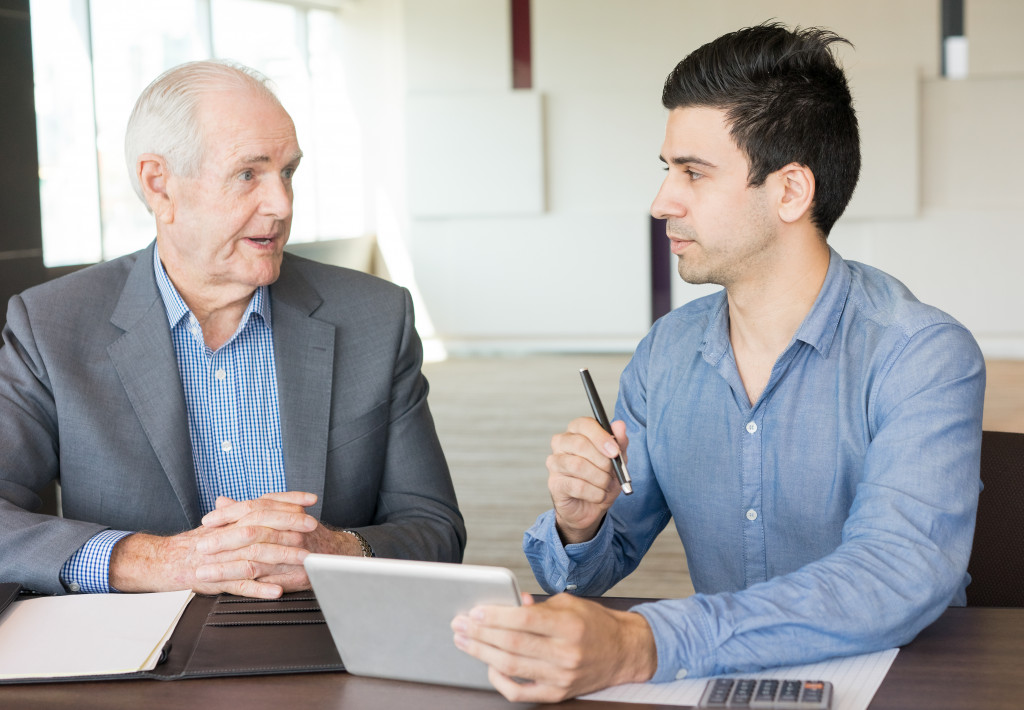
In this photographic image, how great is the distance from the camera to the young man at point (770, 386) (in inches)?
57.8

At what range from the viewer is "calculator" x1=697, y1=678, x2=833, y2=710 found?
3.58 ft

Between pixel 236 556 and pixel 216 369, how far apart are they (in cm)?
53

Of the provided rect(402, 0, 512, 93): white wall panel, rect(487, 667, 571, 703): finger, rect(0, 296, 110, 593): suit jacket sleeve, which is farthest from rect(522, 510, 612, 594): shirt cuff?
rect(402, 0, 512, 93): white wall panel

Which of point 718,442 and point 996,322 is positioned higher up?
point 718,442

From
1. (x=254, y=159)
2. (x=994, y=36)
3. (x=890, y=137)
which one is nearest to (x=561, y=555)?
(x=254, y=159)

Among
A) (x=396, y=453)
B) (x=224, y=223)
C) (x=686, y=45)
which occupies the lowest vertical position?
(x=396, y=453)

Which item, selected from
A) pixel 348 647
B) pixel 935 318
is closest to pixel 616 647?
pixel 348 647

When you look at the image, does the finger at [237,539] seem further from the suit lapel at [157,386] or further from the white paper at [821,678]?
the white paper at [821,678]

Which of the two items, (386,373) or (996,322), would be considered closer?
(386,373)

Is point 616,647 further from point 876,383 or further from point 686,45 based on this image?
point 686,45

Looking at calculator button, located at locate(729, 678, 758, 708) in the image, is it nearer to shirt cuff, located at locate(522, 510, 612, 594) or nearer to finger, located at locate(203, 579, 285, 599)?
shirt cuff, located at locate(522, 510, 612, 594)

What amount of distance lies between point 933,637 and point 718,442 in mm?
544

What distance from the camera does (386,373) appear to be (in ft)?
6.64

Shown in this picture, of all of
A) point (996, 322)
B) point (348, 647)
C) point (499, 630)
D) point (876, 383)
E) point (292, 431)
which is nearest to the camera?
point (499, 630)
